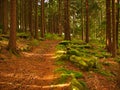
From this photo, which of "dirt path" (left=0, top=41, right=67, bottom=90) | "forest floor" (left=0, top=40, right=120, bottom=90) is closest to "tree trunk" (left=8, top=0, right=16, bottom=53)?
"forest floor" (left=0, top=40, right=120, bottom=90)

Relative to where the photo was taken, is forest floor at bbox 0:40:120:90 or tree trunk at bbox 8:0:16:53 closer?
forest floor at bbox 0:40:120:90

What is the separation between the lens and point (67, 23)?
2388 centimetres

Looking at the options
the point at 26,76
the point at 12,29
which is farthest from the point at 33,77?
the point at 12,29

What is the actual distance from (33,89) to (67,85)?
127cm

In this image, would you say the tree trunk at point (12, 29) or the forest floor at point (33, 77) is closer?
the forest floor at point (33, 77)

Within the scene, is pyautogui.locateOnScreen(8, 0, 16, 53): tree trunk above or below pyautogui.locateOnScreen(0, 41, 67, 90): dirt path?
above

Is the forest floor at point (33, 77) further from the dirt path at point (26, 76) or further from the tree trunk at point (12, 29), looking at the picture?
the tree trunk at point (12, 29)

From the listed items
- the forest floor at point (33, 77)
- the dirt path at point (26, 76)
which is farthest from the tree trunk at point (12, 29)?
the dirt path at point (26, 76)

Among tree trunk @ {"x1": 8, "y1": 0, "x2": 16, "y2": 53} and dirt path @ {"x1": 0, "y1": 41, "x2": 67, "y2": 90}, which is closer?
dirt path @ {"x1": 0, "y1": 41, "x2": 67, "y2": 90}

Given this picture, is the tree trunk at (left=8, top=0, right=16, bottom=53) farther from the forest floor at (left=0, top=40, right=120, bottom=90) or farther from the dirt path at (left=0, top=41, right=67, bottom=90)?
the dirt path at (left=0, top=41, right=67, bottom=90)

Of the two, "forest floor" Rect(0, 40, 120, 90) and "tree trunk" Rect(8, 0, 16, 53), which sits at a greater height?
"tree trunk" Rect(8, 0, 16, 53)

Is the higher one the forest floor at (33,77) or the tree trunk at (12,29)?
the tree trunk at (12,29)

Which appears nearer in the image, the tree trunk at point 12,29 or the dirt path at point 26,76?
the dirt path at point 26,76

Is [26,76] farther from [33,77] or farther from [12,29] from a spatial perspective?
[12,29]
